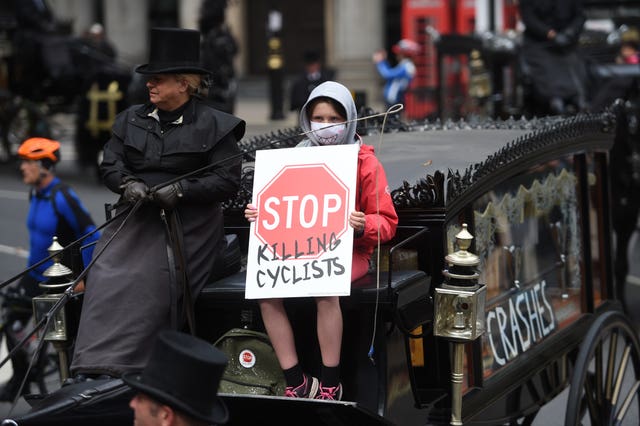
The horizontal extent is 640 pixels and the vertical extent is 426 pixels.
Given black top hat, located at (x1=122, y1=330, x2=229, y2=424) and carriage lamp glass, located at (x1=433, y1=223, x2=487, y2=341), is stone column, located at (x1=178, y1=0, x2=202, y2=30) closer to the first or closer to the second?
carriage lamp glass, located at (x1=433, y1=223, x2=487, y2=341)

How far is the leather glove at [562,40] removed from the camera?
1319 cm

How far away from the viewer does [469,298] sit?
176 inches

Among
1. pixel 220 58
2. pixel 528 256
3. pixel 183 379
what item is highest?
pixel 220 58

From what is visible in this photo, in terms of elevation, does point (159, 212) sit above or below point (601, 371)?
above

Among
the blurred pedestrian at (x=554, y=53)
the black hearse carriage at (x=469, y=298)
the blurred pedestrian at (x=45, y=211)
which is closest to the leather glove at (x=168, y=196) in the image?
the black hearse carriage at (x=469, y=298)

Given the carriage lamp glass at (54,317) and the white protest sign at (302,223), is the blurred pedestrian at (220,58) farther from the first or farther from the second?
the white protest sign at (302,223)

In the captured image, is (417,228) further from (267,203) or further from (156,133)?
(156,133)

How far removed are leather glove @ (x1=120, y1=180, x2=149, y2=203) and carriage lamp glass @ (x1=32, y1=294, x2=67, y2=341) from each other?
2.09 feet

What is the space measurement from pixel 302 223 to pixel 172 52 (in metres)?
0.86

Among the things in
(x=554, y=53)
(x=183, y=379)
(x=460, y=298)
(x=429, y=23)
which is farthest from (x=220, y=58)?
(x=183, y=379)

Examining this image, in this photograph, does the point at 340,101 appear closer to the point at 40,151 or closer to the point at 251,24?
the point at 40,151

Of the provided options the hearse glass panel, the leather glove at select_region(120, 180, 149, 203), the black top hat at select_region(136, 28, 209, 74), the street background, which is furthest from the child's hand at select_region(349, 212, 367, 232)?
the street background

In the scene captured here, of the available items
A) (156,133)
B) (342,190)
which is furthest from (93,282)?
(342,190)

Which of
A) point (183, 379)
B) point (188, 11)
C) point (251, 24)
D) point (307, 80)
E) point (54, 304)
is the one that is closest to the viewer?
point (183, 379)
